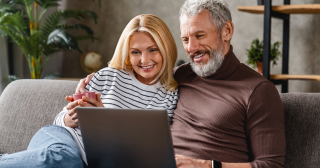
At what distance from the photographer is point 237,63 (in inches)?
53.3

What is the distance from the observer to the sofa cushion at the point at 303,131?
1247mm

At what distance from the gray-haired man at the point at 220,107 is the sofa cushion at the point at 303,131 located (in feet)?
0.51

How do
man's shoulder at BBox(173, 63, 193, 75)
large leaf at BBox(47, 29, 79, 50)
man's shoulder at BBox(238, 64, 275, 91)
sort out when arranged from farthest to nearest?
large leaf at BBox(47, 29, 79, 50) → man's shoulder at BBox(173, 63, 193, 75) → man's shoulder at BBox(238, 64, 275, 91)

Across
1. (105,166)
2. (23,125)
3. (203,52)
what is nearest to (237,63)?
(203,52)

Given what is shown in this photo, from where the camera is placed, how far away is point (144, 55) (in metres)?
1.44

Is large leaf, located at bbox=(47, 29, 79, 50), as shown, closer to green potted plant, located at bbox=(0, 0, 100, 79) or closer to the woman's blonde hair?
green potted plant, located at bbox=(0, 0, 100, 79)

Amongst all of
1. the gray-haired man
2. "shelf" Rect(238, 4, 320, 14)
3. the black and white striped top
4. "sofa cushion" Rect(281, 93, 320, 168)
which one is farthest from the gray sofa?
"shelf" Rect(238, 4, 320, 14)

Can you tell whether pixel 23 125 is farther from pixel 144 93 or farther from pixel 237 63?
pixel 237 63

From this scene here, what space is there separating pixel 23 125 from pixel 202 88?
0.95 metres

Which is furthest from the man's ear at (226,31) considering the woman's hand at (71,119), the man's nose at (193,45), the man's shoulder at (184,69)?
the woman's hand at (71,119)

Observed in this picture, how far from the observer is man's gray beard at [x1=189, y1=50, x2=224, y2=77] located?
1.34 m

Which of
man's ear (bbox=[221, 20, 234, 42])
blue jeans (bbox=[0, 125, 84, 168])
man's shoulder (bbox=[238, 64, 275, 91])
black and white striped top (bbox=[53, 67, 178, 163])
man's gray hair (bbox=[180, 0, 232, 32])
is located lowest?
blue jeans (bbox=[0, 125, 84, 168])

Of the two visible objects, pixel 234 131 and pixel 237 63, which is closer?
pixel 234 131

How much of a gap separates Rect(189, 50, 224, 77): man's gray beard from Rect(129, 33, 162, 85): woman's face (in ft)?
0.62
